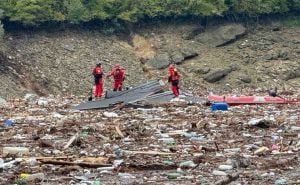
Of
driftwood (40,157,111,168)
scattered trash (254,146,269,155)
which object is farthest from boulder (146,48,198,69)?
driftwood (40,157,111,168)

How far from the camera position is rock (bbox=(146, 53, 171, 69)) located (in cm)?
3988

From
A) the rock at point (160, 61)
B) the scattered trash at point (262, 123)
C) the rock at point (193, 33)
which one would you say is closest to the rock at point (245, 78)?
the rock at point (160, 61)

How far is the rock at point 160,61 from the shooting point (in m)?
39.9

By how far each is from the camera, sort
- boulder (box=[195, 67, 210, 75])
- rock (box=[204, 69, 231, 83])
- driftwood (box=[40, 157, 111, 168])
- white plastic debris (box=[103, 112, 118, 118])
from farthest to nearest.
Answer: boulder (box=[195, 67, 210, 75])
rock (box=[204, 69, 231, 83])
white plastic debris (box=[103, 112, 118, 118])
driftwood (box=[40, 157, 111, 168])

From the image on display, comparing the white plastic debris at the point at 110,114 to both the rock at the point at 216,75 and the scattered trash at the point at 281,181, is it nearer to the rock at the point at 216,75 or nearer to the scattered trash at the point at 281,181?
the scattered trash at the point at 281,181

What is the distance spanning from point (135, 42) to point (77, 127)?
85.6 ft

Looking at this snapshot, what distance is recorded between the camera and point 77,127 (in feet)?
52.1

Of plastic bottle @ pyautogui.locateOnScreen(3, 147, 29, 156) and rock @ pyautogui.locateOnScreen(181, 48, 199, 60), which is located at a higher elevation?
rock @ pyautogui.locateOnScreen(181, 48, 199, 60)

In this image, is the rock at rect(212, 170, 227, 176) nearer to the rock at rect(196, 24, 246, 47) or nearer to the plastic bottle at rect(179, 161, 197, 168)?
the plastic bottle at rect(179, 161, 197, 168)

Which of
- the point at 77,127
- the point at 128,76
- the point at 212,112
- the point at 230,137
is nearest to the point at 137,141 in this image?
the point at 230,137

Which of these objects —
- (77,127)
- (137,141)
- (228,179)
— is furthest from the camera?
(77,127)

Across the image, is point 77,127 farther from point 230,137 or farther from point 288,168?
point 288,168

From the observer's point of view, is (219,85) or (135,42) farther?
(135,42)

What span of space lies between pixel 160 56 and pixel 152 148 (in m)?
28.1
